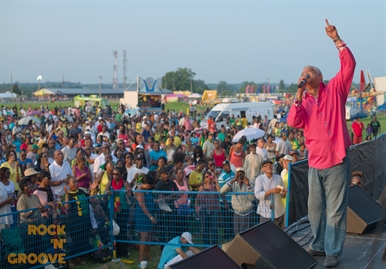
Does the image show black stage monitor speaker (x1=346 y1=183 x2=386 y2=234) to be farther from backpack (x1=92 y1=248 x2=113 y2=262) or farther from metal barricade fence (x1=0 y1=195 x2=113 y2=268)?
backpack (x1=92 y1=248 x2=113 y2=262)

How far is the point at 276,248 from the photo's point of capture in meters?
4.72

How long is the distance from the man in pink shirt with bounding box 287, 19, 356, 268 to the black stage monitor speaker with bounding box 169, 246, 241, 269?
951 mm

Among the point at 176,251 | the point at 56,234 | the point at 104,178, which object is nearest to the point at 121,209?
the point at 104,178

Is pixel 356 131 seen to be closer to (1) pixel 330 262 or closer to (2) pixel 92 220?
(2) pixel 92 220

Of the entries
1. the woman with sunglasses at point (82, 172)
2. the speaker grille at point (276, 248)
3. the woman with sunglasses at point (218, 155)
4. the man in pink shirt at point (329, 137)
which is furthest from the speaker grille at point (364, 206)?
the woman with sunglasses at point (218, 155)

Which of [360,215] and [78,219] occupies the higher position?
[360,215]

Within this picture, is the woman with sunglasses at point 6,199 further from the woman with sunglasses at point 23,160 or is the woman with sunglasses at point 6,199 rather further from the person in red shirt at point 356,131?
the person in red shirt at point 356,131

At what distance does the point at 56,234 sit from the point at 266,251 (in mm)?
4360

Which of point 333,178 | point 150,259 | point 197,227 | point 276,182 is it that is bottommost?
point 150,259

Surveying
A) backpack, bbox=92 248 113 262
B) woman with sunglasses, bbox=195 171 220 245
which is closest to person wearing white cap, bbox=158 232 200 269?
woman with sunglasses, bbox=195 171 220 245

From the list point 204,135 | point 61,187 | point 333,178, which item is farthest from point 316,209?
point 204,135

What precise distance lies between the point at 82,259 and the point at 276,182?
3.62m

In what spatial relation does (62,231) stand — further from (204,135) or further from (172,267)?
(204,135)

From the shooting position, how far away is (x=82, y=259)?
29.6 feet
